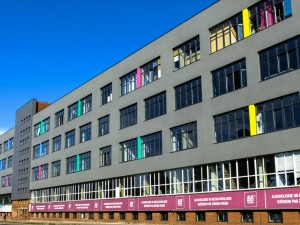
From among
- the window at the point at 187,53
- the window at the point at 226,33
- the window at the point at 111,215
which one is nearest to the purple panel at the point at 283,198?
the window at the point at 226,33

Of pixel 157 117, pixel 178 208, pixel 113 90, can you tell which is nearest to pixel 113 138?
pixel 113 90

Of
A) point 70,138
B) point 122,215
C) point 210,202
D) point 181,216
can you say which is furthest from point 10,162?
point 210,202

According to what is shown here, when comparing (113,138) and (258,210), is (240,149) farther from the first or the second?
(113,138)

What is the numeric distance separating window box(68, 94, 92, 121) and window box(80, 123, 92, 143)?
2010mm

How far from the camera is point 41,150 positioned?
7162 cm

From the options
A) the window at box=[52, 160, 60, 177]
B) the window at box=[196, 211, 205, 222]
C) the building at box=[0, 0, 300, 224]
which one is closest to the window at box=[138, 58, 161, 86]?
the building at box=[0, 0, 300, 224]

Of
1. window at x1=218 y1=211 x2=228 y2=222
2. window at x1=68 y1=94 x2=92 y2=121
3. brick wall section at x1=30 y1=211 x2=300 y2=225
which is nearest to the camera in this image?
brick wall section at x1=30 y1=211 x2=300 y2=225

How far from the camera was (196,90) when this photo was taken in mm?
38312

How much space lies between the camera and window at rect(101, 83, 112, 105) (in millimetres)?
53062

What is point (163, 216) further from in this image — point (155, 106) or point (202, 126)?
point (155, 106)

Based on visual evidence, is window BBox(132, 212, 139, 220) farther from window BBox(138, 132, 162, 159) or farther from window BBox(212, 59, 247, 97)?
window BBox(212, 59, 247, 97)

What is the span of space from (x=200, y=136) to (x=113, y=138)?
53.3 feet

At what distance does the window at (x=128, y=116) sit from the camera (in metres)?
47.4

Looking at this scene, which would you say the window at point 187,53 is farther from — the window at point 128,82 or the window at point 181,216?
the window at point 181,216
